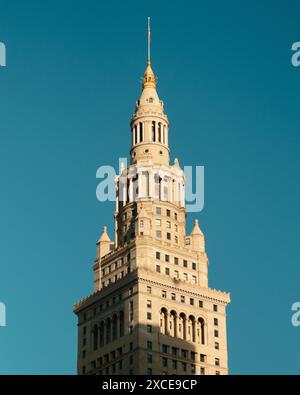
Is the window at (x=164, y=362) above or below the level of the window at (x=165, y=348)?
below

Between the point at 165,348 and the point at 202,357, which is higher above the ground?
the point at 165,348

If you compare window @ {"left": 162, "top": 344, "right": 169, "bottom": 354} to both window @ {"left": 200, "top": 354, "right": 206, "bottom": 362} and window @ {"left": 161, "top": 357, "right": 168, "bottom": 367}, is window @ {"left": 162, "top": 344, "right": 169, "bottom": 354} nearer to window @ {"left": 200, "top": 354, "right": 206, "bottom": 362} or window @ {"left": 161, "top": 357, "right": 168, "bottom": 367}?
window @ {"left": 161, "top": 357, "right": 168, "bottom": 367}

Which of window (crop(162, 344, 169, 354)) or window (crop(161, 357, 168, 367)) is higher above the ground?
window (crop(162, 344, 169, 354))

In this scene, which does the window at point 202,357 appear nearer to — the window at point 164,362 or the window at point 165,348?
the window at point 165,348

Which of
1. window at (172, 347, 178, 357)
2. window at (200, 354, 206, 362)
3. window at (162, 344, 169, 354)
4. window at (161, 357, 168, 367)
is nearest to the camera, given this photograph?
window at (161, 357, 168, 367)

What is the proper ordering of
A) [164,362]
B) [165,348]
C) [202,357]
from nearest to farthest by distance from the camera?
[164,362] < [165,348] < [202,357]

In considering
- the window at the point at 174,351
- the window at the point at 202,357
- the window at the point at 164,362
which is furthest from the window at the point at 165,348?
the window at the point at 202,357

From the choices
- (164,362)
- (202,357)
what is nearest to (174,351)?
(164,362)

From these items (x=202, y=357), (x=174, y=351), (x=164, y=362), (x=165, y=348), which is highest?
(x=165, y=348)

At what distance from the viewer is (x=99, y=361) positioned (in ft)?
641

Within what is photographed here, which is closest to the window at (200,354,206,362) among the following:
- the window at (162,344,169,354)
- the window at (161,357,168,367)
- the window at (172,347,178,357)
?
the window at (172,347,178,357)

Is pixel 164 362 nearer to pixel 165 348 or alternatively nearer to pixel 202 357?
pixel 165 348
